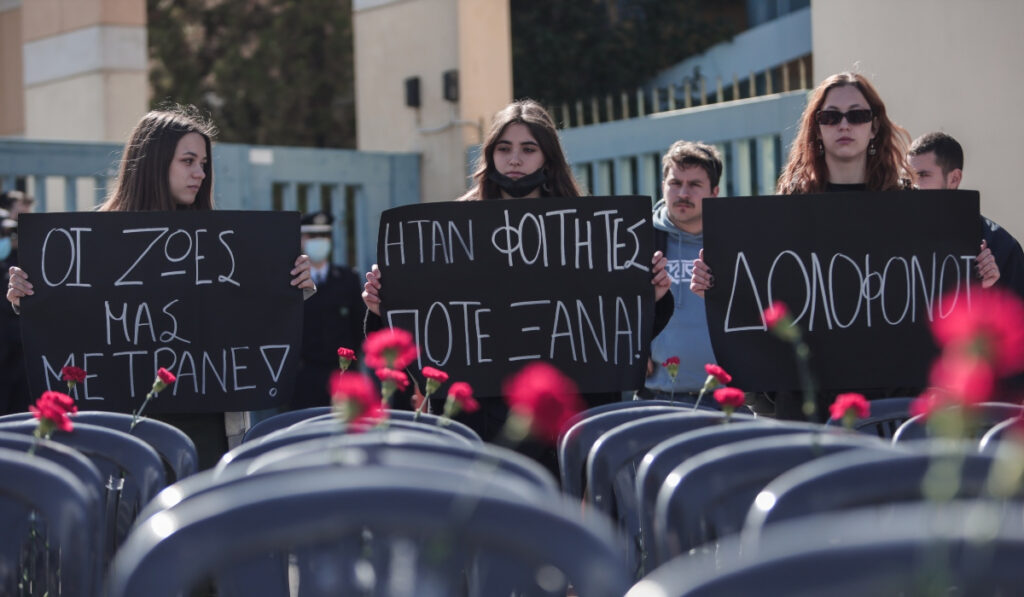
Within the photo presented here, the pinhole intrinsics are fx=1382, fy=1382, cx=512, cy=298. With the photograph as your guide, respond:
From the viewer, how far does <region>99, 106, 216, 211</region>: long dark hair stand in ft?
14.7

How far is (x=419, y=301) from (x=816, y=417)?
1.30m

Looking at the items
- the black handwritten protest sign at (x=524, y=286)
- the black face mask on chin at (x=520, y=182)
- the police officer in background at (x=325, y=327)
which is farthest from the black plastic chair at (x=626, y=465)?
the police officer in background at (x=325, y=327)

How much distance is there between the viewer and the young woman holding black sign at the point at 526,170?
14.7 ft

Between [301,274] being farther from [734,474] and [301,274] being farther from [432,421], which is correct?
[734,474]

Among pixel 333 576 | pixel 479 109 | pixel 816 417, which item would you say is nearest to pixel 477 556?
pixel 333 576

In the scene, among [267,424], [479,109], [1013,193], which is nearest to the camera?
[267,424]

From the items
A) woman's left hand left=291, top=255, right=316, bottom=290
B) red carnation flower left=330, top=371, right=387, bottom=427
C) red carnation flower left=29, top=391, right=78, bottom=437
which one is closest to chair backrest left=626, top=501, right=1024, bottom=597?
red carnation flower left=330, top=371, right=387, bottom=427

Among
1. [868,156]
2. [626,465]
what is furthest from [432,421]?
[868,156]

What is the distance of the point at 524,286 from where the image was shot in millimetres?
4441

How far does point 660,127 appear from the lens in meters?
8.72

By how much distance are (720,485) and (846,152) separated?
240cm

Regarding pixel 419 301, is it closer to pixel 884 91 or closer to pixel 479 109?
pixel 884 91

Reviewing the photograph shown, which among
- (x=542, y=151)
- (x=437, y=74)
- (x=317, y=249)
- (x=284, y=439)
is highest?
(x=437, y=74)

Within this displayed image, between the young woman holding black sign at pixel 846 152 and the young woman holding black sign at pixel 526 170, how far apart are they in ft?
1.68
